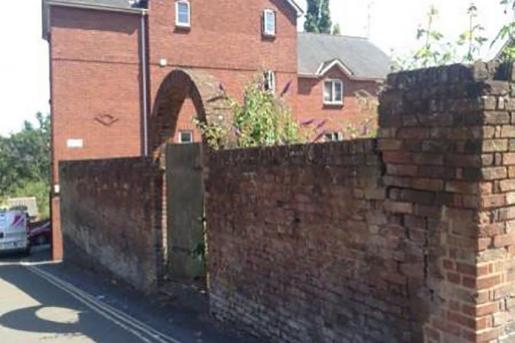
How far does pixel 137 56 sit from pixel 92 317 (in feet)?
48.9

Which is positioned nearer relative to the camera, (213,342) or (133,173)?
(213,342)

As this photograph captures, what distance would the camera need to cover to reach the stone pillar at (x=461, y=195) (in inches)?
148

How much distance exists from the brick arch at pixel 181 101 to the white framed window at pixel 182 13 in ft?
44.2

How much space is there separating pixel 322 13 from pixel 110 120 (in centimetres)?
3179

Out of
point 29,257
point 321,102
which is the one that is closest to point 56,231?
point 29,257

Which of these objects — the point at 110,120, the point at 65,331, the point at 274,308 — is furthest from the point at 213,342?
the point at 110,120

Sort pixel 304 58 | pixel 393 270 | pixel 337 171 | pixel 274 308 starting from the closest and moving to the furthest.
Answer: pixel 393 270, pixel 337 171, pixel 274 308, pixel 304 58

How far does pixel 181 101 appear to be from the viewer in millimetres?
10773

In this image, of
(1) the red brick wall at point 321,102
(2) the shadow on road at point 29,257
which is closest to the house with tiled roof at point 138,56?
(1) the red brick wall at point 321,102

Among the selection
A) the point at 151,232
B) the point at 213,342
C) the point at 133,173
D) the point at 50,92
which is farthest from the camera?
the point at 50,92

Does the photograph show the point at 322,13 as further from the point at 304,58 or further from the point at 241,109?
the point at 241,109

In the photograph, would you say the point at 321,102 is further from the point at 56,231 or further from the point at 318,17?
the point at 318,17

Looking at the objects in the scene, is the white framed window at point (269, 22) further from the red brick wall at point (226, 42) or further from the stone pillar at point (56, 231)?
the stone pillar at point (56, 231)

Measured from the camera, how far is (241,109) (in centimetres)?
858
